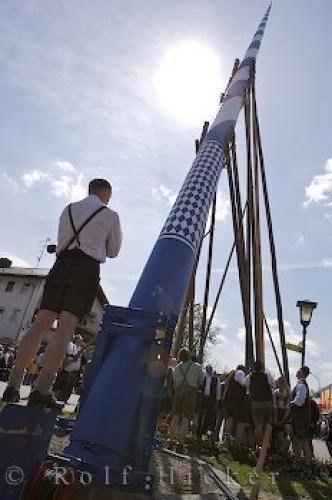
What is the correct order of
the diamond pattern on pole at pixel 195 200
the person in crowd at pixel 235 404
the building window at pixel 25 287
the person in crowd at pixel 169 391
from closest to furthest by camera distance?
the diamond pattern on pole at pixel 195 200 → the person in crowd at pixel 169 391 → the person in crowd at pixel 235 404 → the building window at pixel 25 287

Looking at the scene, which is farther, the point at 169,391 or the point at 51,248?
the point at 169,391

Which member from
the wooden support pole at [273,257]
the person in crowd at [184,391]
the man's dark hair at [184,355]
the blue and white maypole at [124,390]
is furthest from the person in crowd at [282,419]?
the blue and white maypole at [124,390]

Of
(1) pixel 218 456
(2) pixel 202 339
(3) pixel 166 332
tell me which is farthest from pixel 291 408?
(3) pixel 166 332

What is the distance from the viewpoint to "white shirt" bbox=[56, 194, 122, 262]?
3455mm

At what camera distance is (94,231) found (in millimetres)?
3512

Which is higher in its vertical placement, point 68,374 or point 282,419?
point 68,374

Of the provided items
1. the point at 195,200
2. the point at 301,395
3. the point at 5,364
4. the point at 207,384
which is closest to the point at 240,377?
the point at 207,384

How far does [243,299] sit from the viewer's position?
10.2 meters

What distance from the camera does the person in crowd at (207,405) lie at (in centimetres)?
1017

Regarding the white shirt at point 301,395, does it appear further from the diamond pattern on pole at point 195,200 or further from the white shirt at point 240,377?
the diamond pattern on pole at point 195,200

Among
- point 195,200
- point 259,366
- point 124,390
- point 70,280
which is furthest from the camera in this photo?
point 259,366

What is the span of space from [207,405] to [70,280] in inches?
312

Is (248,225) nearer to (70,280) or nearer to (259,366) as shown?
(259,366)

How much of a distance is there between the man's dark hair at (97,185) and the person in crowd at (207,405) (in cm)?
740
